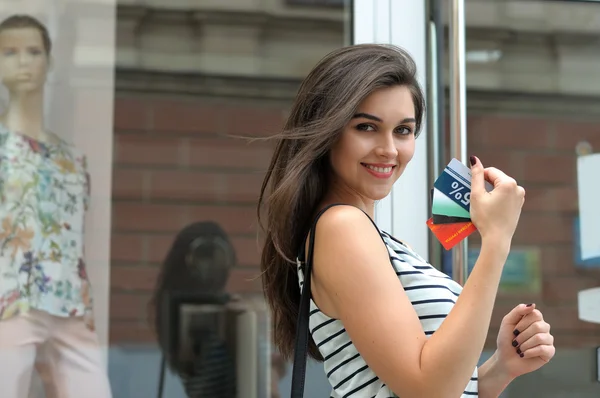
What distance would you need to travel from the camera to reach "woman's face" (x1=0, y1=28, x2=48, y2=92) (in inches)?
131

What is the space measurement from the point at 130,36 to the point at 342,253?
211 cm

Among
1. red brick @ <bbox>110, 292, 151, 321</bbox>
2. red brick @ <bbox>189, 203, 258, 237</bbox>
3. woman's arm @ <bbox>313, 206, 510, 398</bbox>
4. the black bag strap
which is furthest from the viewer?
red brick @ <bbox>189, 203, 258, 237</bbox>

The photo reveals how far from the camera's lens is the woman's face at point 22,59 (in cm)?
333

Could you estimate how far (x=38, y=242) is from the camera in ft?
10.7

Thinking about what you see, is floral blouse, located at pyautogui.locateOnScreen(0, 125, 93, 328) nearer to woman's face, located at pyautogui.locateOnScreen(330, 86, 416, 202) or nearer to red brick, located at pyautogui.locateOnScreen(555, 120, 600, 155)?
woman's face, located at pyautogui.locateOnScreen(330, 86, 416, 202)

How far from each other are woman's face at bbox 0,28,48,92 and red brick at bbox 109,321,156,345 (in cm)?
95

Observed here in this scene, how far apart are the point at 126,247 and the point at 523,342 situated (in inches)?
74.8

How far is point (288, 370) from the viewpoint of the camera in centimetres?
345

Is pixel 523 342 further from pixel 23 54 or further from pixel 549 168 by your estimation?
pixel 23 54

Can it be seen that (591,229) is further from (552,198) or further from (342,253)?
(342,253)

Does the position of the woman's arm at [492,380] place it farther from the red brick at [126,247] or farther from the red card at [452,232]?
the red brick at [126,247]

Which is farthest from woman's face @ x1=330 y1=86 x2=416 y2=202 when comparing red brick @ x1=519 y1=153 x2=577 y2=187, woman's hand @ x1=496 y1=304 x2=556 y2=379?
red brick @ x1=519 y1=153 x2=577 y2=187

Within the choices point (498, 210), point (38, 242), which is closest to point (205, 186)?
point (38, 242)

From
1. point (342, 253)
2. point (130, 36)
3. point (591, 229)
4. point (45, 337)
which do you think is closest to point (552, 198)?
point (591, 229)
